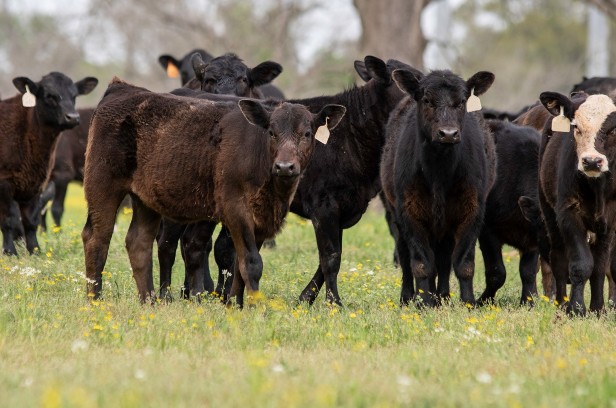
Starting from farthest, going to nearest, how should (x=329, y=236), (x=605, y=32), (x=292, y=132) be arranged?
(x=605, y=32) → (x=329, y=236) → (x=292, y=132)

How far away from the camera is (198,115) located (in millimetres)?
9883

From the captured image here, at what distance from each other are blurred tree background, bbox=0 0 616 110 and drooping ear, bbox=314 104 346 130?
13073mm

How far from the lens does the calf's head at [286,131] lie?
909 centimetres

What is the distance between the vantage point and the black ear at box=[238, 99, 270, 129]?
9.33 m

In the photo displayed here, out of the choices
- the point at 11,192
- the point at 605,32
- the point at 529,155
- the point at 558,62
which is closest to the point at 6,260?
the point at 11,192

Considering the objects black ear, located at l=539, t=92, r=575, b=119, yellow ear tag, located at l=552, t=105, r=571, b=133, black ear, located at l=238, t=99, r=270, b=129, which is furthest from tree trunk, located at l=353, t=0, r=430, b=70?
black ear, located at l=238, t=99, r=270, b=129

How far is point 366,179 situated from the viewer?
36.8ft

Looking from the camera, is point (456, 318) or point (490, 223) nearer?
point (456, 318)

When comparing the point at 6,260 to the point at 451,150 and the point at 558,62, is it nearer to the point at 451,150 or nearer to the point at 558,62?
the point at 451,150

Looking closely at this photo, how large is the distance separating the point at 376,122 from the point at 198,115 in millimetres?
2347

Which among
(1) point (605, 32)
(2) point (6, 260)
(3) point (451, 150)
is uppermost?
(1) point (605, 32)

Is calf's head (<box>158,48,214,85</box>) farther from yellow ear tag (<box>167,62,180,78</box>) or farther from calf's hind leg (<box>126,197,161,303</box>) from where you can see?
calf's hind leg (<box>126,197,161,303</box>)

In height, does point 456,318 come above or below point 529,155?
below

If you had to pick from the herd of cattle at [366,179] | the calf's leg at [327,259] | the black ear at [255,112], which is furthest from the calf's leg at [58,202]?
the black ear at [255,112]
